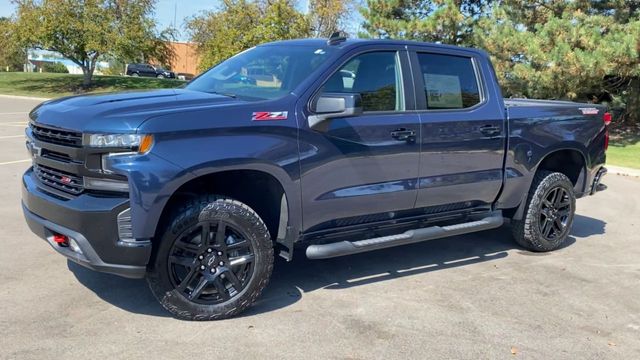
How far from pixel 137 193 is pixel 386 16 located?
65.1 feet

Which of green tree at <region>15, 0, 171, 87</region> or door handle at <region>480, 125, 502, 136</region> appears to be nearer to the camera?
door handle at <region>480, 125, 502, 136</region>

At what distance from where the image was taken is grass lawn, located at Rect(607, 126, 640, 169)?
1463 centimetres

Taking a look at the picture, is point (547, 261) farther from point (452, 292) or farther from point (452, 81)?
point (452, 81)

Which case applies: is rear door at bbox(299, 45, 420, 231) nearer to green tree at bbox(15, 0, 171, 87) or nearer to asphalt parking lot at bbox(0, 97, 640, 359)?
asphalt parking lot at bbox(0, 97, 640, 359)

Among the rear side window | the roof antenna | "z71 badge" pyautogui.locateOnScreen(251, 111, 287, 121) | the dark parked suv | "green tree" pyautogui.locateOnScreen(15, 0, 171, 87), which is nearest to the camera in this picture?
"z71 badge" pyautogui.locateOnScreen(251, 111, 287, 121)

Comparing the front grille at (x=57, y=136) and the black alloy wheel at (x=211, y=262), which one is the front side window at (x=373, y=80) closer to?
the black alloy wheel at (x=211, y=262)

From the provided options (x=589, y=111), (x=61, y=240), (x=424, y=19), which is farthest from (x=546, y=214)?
(x=424, y=19)

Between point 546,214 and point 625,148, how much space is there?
12.8 meters

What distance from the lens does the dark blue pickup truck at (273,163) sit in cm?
376

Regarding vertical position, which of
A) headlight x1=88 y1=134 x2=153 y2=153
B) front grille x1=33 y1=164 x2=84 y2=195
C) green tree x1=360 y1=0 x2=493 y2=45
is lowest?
front grille x1=33 y1=164 x2=84 y2=195

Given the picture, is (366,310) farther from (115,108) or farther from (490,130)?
(115,108)

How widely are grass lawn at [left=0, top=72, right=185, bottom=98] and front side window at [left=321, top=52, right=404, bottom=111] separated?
27.8 m

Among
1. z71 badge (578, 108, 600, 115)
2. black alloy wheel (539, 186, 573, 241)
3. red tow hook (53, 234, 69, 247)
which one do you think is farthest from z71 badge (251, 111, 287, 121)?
z71 badge (578, 108, 600, 115)

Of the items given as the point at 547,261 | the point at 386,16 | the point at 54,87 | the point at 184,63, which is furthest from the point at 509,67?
the point at 184,63
